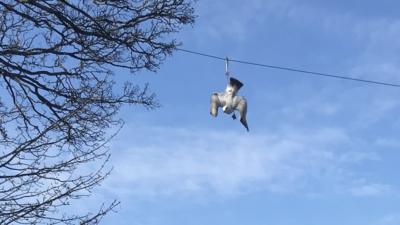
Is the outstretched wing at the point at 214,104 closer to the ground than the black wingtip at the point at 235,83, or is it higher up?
closer to the ground

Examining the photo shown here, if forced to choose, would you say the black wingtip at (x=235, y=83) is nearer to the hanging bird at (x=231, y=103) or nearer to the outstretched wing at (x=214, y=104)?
the hanging bird at (x=231, y=103)

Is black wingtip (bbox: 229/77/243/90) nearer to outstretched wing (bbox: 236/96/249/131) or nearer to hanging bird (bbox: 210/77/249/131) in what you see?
hanging bird (bbox: 210/77/249/131)

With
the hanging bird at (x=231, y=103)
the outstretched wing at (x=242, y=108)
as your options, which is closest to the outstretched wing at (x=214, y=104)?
the hanging bird at (x=231, y=103)

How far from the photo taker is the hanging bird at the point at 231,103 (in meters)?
6.84

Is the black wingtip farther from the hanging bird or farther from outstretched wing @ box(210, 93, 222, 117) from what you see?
outstretched wing @ box(210, 93, 222, 117)

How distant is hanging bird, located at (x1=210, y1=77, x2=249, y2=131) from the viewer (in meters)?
6.84

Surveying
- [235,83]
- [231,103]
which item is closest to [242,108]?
[231,103]

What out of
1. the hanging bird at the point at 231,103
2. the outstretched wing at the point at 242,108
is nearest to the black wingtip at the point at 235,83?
the hanging bird at the point at 231,103

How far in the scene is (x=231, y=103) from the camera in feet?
22.4

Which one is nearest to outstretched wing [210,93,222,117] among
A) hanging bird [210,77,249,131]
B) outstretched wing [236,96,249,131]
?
hanging bird [210,77,249,131]

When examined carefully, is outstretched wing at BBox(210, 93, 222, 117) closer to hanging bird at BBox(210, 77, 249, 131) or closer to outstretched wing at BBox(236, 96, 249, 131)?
hanging bird at BBox(210, 77, 249, 131)

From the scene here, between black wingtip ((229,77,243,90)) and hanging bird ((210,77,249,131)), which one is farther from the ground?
black wingtip ((229,77,243,90))

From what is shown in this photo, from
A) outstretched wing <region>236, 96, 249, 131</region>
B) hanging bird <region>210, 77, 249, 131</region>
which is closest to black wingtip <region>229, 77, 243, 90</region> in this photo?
hanging bird <region>210, 77, 249, 131</region>

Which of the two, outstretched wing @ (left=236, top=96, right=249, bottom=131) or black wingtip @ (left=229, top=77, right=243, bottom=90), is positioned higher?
black wingtip @ (left=229, top=77, right=243, bottom=90)
